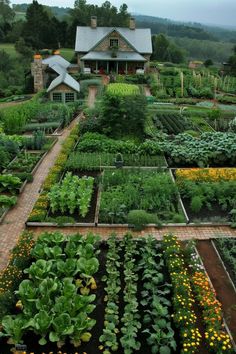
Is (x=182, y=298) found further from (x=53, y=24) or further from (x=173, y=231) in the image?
(x=53, y=24)

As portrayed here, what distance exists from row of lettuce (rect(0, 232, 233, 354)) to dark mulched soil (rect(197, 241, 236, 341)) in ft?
1.12

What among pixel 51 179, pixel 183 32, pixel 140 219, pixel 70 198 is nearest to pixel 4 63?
pixel 51 179

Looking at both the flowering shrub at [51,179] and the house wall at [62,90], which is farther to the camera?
the house wall at [62,90]

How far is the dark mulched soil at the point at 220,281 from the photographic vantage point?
861 cm

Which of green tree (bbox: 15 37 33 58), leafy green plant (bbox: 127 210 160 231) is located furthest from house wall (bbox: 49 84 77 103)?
green tree (bbox: 15 37 33 58)

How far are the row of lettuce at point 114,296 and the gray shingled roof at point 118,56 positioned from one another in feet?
89.2

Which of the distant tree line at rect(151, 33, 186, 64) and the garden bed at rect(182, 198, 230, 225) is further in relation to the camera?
the distant tree line at rect(151, 33, 186, 64)

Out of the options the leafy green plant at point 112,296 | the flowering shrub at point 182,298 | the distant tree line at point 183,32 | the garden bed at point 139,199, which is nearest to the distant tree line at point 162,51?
the garden bed at point 139,199

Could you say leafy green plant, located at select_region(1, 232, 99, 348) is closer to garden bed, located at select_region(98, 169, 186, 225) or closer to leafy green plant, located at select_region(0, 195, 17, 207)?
garden bed, located at select_region(98, 169, 186, 225)

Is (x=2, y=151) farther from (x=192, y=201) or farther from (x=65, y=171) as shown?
(x=192, y=201)

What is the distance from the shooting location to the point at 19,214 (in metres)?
12.6

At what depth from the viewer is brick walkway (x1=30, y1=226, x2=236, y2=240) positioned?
37.8 feet

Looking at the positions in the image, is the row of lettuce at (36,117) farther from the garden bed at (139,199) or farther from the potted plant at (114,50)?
the potted plant at (114,50)

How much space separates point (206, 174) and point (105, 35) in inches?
1013
